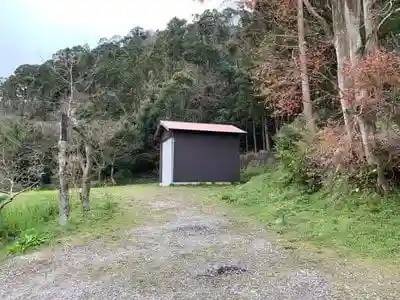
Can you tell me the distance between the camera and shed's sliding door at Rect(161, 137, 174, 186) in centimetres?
1559

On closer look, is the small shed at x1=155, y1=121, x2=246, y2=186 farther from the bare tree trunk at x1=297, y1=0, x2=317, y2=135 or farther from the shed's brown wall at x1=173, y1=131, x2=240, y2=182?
the bare tree trunk at x1=297, y1=0, x2=317, y2=135

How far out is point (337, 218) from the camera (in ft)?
21.3

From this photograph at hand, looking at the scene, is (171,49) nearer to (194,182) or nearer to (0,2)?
(0,2)

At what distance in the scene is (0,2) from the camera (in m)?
18.3

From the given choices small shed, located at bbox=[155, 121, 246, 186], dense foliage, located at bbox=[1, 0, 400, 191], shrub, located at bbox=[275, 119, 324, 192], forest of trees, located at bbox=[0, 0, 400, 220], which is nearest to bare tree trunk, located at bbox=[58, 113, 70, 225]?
forest of trees, located at bbox=[0, 0, 400, 220]

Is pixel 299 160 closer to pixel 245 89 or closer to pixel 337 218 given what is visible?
pixel 337 218

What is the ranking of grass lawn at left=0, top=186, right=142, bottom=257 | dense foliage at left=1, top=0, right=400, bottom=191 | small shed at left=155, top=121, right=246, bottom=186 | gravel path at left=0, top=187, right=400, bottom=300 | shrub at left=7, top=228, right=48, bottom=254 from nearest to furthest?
1. gravel path at left=0, top=187, right=400, bottom=300
2. shrub at left=7, top=228, right=48, bottom=254
3. grass lawn at left=0, top=186, right=142, bottom=257
4. dense foliage at left=1, top=0, right=400, bottom=191
5. small shed at left=155, top=121, right=246, bottom=186

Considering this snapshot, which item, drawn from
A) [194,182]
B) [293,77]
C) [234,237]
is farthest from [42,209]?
[194,182]

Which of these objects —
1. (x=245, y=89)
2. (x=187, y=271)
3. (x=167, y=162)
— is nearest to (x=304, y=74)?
(x=187, y=271)

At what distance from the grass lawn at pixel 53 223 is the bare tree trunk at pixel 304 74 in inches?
192

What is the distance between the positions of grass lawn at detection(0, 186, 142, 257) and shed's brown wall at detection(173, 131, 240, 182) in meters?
5.88

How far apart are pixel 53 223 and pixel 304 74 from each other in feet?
21.0

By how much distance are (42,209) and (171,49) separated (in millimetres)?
17818

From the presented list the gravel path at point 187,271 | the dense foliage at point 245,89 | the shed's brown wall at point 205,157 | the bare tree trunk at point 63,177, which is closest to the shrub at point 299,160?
the dense foliage at point 245,89
